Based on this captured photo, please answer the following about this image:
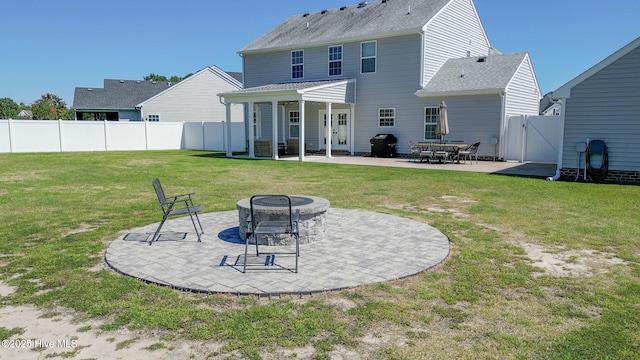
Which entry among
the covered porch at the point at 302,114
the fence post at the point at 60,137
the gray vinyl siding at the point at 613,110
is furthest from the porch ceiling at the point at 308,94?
the fence post at the point at 60,137

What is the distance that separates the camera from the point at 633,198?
1080 centimetres

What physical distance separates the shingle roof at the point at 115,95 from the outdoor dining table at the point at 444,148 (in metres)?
29.3

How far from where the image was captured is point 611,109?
13.6m

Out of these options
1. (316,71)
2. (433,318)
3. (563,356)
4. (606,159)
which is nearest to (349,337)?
(433,318)

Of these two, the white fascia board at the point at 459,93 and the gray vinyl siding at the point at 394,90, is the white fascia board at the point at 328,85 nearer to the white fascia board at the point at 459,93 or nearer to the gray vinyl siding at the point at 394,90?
the gray vinyl siding at the point at 394,90

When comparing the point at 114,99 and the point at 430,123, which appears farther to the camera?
the point at 114,99

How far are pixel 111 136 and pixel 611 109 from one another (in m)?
27.3

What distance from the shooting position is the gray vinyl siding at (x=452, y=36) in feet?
73.2

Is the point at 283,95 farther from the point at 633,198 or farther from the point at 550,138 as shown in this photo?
the point at 633,198

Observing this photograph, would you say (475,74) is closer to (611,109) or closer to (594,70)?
(594,70)

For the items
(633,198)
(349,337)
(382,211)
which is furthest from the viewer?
(633,198)

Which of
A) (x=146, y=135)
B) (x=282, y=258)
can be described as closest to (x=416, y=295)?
(x=282, y=258)

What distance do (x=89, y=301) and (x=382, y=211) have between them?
5929mm

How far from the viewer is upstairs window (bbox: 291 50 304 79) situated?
26.2 metres
